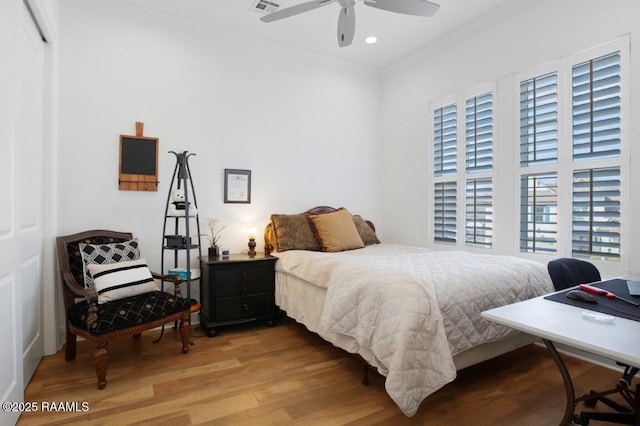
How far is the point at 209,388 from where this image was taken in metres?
2.26

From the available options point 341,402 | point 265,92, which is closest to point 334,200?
point 265,92

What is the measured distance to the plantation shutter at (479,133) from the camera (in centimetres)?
355

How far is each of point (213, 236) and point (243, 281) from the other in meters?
0.66

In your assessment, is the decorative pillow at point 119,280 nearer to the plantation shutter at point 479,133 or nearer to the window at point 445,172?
the window at point 445,172

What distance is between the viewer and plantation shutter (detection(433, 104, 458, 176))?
3.92m

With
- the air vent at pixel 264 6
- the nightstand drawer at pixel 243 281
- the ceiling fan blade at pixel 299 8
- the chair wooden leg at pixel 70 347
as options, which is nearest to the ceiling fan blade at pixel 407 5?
the ceiling fan blade at pixel 299 8

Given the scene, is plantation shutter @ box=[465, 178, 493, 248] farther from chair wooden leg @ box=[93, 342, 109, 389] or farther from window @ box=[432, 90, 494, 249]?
chair wooden leg @ box=[93, 342, 109, 389]

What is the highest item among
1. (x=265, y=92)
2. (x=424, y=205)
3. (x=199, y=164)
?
(x=265, y=92)

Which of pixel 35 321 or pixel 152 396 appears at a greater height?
pixel 35 321

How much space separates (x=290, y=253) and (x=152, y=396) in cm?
162

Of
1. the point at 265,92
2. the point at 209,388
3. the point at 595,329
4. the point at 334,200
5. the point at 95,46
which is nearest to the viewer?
the point at 595,329

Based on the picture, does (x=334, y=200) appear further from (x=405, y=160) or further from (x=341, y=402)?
(x=341, y=402)

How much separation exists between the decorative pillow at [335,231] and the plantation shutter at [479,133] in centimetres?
141

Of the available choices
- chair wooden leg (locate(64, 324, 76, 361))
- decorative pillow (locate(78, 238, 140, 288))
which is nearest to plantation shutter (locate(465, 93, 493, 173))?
decorative pillow (locate(78, 238, 140, 288))
